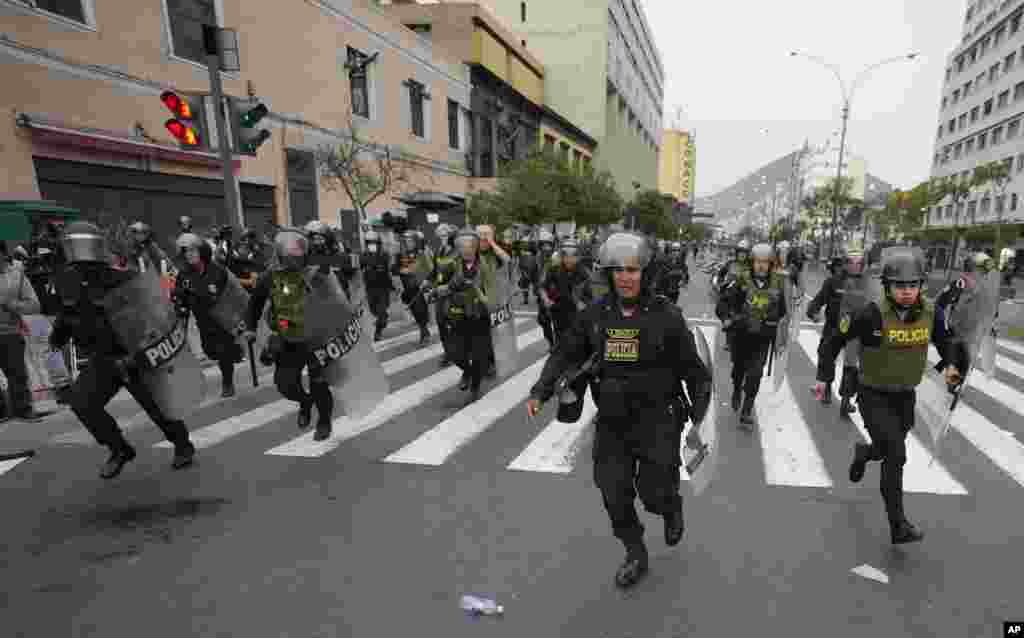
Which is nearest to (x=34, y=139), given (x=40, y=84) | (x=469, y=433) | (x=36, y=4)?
(x=40, y=84)

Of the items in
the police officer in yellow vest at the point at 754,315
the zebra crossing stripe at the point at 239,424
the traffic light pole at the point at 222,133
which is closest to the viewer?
the zebra crossing stripe at the point at 239,424

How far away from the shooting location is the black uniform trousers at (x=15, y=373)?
18.7 ft

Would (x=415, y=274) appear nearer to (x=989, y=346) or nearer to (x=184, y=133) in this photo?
(x=184, y=133)

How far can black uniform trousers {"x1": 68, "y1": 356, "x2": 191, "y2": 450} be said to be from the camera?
4.12m

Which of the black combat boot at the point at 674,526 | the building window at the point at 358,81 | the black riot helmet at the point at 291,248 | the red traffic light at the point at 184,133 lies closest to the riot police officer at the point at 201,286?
the red traffic light at the point at 184,133

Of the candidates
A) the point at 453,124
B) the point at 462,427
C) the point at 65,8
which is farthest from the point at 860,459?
the point at 453,124

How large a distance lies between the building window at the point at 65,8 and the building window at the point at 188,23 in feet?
7.22

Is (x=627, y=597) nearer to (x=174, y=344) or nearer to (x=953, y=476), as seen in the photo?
(x=953, y=476)

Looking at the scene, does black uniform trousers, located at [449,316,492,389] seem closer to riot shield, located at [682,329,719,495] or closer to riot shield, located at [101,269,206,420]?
riot shield, located at [101,269,206,420]

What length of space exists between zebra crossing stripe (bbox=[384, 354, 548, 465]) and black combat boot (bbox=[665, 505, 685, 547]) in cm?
225

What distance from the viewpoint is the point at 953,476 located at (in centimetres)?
445

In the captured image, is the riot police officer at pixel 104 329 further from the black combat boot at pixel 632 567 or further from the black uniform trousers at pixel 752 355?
the black uniform trousers at pixel 752 355

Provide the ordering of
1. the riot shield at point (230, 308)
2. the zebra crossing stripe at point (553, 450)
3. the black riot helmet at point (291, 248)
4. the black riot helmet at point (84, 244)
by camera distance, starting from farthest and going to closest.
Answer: the riot shield at point (230, 308)
the black riot helmet at point (291, 248)
the zebra crossing stripe at point (553, 450)
the black riot helmet at point (84, 244)

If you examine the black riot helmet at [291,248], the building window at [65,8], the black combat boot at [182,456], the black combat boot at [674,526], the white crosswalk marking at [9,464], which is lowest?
the white crosswalk marking at [9,464]
